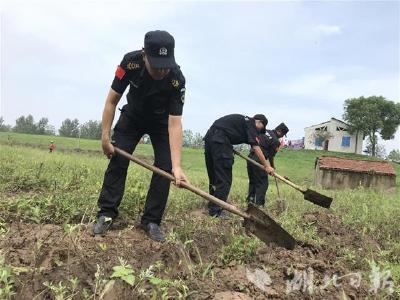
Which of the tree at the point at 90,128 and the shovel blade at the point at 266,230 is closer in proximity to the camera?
the shovel blade at the point at 266,230

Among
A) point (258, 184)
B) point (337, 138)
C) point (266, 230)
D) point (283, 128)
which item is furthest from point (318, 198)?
point (337, 138)

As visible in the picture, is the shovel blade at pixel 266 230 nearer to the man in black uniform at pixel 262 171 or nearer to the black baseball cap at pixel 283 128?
the man in black uniform at pixel 262 171

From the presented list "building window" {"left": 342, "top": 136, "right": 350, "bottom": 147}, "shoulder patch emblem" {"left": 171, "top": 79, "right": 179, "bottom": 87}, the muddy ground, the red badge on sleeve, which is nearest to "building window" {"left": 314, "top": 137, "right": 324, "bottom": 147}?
"building window" {"left": 342, "top": 136, "right": 350, "bottom": 147}

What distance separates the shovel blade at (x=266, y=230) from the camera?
3.88 meters

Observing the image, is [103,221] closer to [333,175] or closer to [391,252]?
[391,252]

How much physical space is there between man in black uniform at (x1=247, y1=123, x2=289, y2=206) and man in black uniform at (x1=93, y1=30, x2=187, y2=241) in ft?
11.9

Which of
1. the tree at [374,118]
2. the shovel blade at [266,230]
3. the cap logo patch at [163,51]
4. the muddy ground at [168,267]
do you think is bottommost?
the muddy ground at [168,267]

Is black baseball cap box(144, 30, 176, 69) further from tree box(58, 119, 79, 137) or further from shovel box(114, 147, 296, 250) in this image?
tree box(58, 119, 79, 137)

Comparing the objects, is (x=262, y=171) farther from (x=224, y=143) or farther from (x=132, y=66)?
(x=132, y=66)

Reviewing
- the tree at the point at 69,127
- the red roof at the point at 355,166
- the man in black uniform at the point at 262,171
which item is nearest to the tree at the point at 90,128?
the tree at the point at 69,127

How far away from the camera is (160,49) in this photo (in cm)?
372

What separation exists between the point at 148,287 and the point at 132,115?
5.84ft

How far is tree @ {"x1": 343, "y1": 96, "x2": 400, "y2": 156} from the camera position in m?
57.1

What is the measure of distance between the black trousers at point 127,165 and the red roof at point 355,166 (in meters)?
16.4
